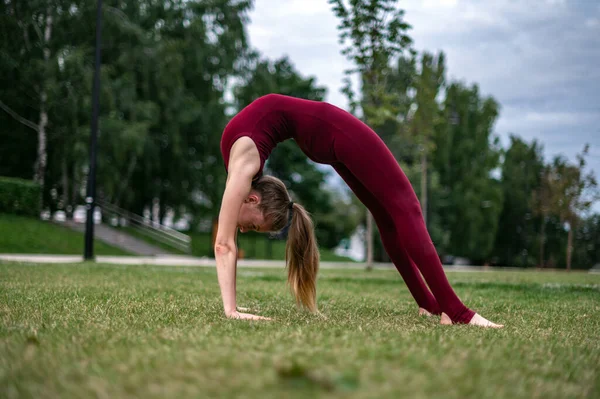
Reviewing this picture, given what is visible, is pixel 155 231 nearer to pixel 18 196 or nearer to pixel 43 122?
pixel 18 196

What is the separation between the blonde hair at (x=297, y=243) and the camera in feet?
12.8

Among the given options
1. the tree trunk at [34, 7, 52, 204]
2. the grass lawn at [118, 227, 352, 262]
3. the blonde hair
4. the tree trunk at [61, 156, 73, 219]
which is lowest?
the grass lawn at [118, 227, 352, 262]

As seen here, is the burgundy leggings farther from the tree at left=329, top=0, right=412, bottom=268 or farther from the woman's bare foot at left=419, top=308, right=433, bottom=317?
the tree at left=329, top=0, right=412, bottom=268

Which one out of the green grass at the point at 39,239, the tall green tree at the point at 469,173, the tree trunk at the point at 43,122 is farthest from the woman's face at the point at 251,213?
the tall green tree at the point at 469,173

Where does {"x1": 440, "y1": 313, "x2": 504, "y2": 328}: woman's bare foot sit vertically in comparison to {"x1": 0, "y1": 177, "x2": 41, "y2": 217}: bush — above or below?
below

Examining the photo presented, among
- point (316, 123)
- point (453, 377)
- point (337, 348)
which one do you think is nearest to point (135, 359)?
point (337, 348)

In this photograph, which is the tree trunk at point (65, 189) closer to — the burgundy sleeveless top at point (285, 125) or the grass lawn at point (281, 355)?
the grass lawn at point (281, 355)

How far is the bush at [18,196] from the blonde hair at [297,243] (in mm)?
19919

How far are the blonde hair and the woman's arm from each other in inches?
12.6

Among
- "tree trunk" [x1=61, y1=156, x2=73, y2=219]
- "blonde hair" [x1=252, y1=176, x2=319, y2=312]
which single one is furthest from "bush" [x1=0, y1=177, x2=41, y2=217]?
"blonde hair" [x1=252, y1=176, x2=319, y2=312]

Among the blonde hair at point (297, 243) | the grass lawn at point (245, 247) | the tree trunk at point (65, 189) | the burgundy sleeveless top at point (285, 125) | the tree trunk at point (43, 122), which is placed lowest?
the grass lawn at point (245, 247)

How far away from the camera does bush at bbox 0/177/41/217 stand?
21.0 meters

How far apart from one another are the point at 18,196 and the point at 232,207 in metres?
20.4

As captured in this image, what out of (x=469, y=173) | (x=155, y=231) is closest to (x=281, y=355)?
(x=155, y=231)
